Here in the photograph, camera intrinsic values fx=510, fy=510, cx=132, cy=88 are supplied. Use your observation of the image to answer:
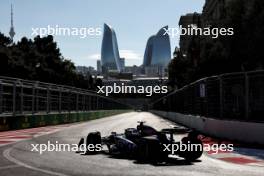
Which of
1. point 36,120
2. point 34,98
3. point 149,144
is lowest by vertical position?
point 149,144

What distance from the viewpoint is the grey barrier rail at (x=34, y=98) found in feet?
86.5

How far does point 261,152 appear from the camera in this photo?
1542 cm

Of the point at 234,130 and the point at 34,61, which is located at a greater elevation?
the point at 34,61

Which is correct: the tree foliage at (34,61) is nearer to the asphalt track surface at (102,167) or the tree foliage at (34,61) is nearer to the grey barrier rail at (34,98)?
the grey barrier rail at (34,98)

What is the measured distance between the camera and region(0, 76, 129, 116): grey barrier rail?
26.4 meters

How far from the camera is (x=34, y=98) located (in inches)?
1228

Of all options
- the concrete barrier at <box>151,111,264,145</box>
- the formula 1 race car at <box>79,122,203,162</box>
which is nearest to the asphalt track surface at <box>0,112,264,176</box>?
the formula 1 race car at <box>79,122,203,162</box>

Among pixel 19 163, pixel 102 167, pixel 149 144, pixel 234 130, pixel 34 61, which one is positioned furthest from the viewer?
pixel 34 61

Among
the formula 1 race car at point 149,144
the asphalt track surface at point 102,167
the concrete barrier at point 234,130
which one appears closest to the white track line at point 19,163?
the asphalt track surface at point 102,167

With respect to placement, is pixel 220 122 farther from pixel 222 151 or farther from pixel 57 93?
pixel 57 93

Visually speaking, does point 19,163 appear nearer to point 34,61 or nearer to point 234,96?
point 234,96

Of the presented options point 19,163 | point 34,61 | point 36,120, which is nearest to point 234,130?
point 19,163

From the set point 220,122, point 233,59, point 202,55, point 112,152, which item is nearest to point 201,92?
point 220,122

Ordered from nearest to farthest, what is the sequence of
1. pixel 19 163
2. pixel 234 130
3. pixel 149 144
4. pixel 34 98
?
pixel 19 163
pixel 149 144
pixel 234 130
pixel 34 98
